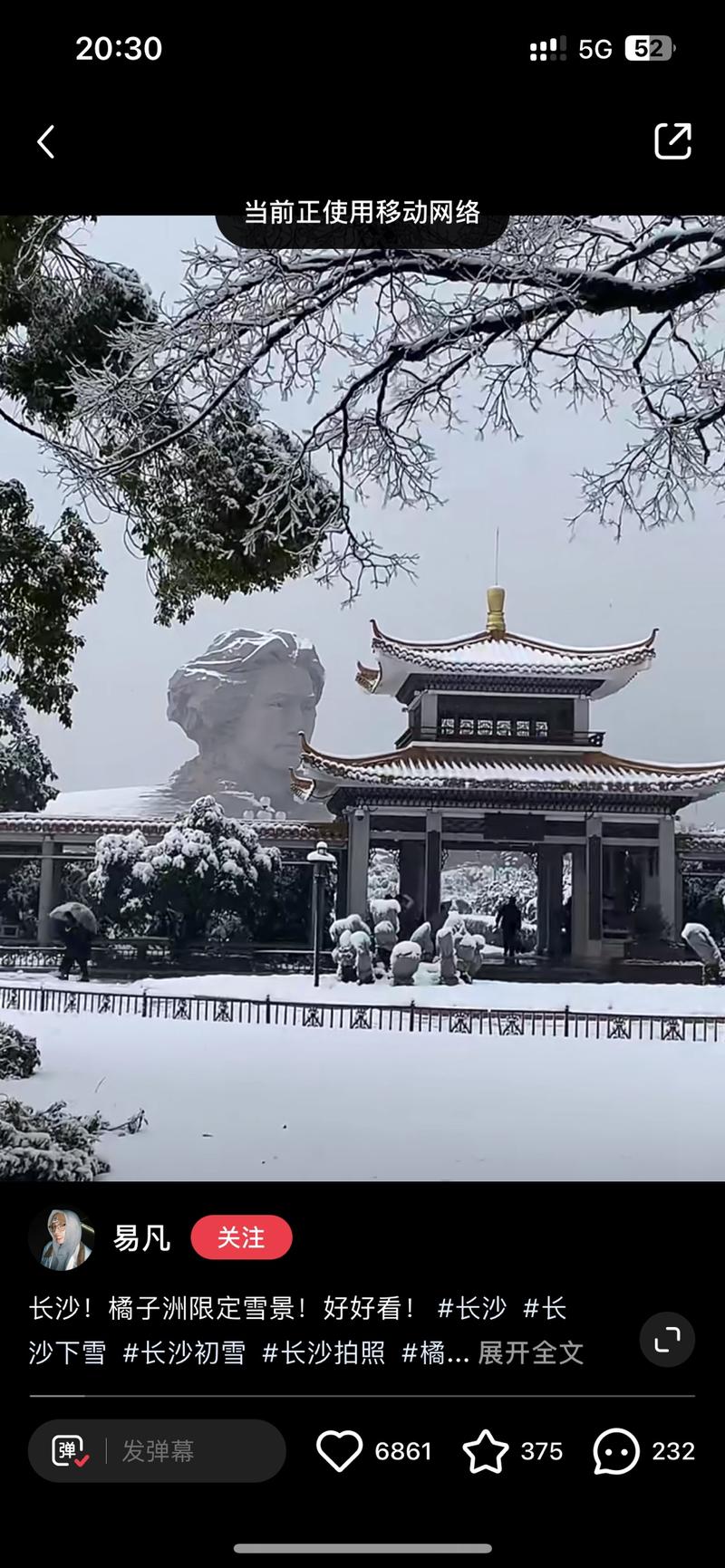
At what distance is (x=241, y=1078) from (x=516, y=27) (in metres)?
1.36

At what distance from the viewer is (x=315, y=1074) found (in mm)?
1473

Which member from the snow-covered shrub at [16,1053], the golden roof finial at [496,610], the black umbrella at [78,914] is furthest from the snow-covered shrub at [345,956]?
the golden roof finial at [496,610]

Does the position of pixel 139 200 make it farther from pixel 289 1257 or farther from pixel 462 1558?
pixel 462 1558

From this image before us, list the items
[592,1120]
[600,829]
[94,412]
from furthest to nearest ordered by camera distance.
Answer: [600,829], [94,412], [592,1120]

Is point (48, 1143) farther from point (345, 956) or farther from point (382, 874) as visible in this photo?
point (382, 874)

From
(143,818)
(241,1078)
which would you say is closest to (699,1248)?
(241,1078)

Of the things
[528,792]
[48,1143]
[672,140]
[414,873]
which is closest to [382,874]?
[414,873]

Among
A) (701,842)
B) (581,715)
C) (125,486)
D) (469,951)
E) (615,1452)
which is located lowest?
(615,1452)

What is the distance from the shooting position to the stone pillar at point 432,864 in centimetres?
200

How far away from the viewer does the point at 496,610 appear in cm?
160

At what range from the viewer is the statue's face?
1.58 m

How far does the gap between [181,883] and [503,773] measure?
125 centimetres

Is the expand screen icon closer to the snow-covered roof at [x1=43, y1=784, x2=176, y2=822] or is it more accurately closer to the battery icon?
the battery icon

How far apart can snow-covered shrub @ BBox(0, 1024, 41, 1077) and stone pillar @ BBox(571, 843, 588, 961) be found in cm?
107
